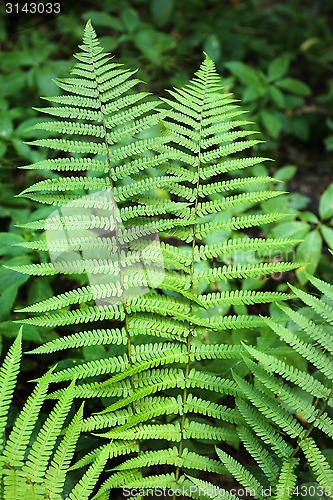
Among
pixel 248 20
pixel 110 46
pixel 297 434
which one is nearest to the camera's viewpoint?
pixel 297 434

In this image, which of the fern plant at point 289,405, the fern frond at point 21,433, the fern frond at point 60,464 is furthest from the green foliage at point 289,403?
the fern frond at point 21,433

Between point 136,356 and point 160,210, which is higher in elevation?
point 160,210

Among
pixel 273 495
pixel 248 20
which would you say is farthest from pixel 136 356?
pixel 248 20

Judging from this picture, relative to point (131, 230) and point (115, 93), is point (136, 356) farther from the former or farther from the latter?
point (115, 93)

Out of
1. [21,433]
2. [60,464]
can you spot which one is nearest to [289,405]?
[60,464]

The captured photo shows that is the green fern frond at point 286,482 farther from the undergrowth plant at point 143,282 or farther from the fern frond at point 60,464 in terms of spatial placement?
the fern frond at point 60,464

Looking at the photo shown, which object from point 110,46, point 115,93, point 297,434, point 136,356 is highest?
point 110,46

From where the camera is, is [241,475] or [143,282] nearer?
[241,475]

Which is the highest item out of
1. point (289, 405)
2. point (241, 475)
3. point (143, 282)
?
point (143, 282)

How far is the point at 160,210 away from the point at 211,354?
1.79 ft

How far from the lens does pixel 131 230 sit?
6.01 ft

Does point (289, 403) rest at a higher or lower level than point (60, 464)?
higher

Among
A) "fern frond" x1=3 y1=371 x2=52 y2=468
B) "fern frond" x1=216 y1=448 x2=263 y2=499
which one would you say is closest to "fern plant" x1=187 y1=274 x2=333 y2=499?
"fern frond" x1=216 y1=448 x2=263 y2=499

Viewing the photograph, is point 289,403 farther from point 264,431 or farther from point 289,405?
point 264,431
